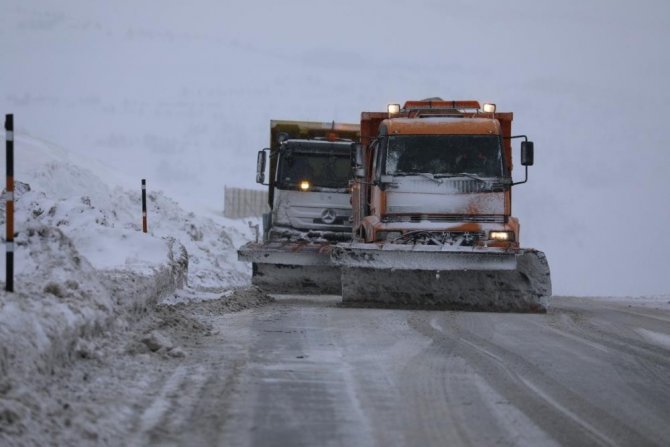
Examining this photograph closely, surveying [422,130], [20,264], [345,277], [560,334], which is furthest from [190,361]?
[422,130]

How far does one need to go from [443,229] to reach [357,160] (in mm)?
2315

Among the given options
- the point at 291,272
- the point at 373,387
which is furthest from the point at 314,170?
the point at 373,387

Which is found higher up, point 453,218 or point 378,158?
point 378,158

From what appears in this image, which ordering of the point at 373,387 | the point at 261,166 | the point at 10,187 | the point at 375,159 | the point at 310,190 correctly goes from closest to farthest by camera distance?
the point at 373,387, the point at 10,187, the point at 375,159, the point at 261,166, the point at 310,190

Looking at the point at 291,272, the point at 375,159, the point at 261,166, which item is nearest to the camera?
the point at 375,159

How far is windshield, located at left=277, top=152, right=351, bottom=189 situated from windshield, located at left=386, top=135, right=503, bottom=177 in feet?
14.6

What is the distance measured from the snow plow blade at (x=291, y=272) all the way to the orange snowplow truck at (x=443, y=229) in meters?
1.50

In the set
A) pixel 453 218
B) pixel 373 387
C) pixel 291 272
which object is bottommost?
pixel 373 387

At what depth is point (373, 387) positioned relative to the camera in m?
6.13

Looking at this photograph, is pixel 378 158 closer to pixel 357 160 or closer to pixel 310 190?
pixel 357 160

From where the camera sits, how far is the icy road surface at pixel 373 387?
492 cm

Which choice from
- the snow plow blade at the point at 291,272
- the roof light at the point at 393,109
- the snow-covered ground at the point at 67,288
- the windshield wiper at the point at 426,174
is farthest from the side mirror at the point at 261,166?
the windshield wiper at the point at 426,174

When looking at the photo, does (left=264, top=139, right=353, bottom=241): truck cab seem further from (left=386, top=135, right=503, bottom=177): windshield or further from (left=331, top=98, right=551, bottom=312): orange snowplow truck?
(left=386, top=135, right=503, bottom=177): windshield

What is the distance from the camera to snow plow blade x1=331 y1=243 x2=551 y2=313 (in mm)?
12172
